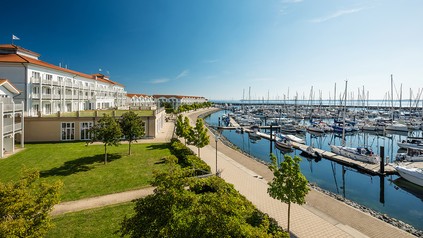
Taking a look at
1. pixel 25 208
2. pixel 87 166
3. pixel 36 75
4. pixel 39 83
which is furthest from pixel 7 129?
pixel 25 208

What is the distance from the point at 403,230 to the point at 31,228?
70.7 ft

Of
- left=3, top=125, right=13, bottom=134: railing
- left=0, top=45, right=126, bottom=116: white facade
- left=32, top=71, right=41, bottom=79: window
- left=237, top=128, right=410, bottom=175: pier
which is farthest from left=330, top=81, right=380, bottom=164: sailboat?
left=32, top=71, right=41, bottom=79: window

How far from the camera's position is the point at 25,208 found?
7.83m

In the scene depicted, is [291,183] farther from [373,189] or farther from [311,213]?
[373,189]

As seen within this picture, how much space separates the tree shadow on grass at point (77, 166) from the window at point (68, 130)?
12196 millimetres

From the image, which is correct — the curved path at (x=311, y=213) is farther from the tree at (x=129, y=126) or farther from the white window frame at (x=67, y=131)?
the white window frame at (x=67, y=131)

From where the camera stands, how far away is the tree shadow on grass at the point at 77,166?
21.8 meters

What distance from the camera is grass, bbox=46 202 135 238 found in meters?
12.1

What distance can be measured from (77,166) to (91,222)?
43.2 ft

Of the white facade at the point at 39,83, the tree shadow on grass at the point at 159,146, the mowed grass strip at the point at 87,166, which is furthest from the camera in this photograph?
the white facade at the point at 39,83

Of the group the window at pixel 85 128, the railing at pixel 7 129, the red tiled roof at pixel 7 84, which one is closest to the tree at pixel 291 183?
the railing at pixel 7 129

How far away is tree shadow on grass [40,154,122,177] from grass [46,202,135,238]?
31.2ft

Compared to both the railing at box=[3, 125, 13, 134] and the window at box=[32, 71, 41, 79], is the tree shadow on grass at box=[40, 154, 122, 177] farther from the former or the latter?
the window at box=[32, 71, 41, 79]

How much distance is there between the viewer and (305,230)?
13.3 m
